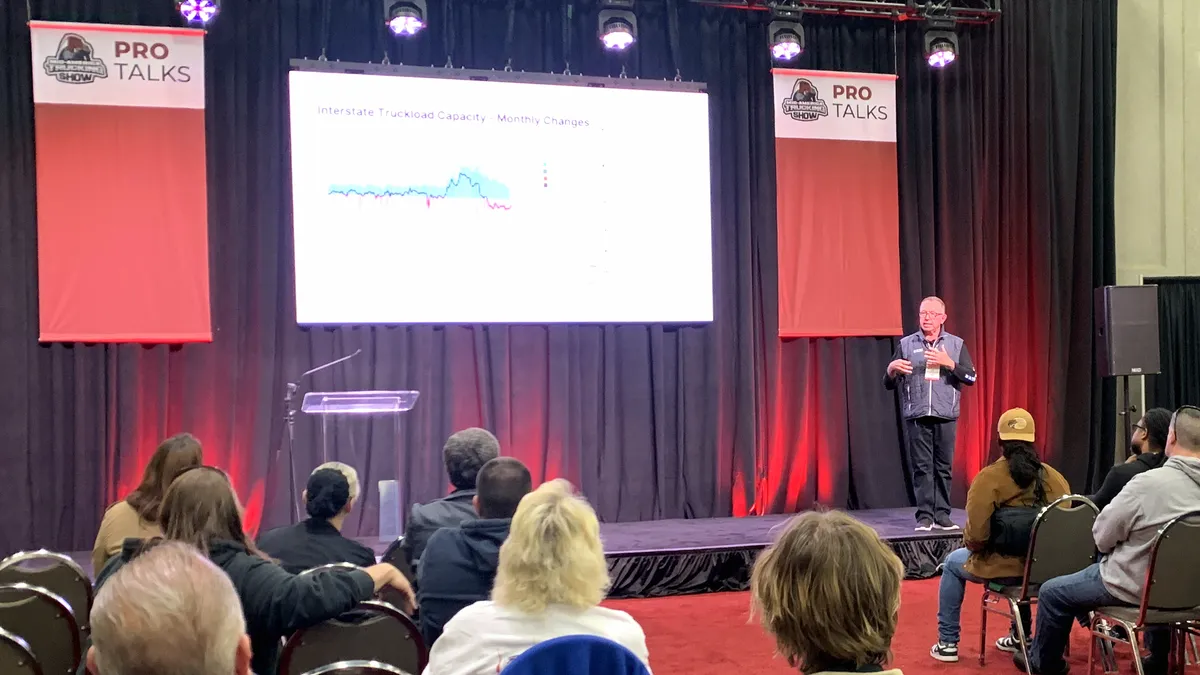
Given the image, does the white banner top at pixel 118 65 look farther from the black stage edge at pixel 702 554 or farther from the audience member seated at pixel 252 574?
the audience member seated at pixel 252 574

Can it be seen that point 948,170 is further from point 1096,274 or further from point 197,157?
point 197,157

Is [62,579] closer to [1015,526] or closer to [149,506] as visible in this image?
[149,506]

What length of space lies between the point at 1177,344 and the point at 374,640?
7875mm

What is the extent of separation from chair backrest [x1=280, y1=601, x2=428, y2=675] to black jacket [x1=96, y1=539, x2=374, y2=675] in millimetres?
55

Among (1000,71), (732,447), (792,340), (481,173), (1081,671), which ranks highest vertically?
(1000,71)

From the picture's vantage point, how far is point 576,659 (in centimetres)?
164

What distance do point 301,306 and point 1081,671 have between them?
4480 mm

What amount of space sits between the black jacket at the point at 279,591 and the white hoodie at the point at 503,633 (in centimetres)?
43

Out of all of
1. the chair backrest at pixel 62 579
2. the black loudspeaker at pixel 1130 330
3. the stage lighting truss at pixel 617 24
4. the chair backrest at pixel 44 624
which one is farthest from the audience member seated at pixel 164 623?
the black loudspeaker at pixel 1130 330

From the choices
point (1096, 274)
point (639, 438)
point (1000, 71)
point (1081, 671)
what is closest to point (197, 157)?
point (639, 438)

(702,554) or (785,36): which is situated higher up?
(785,36)

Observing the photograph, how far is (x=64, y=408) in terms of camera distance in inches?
240

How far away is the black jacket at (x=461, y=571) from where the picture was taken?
9.14ft

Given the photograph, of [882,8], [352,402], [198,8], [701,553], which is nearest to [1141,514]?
[701,553]
